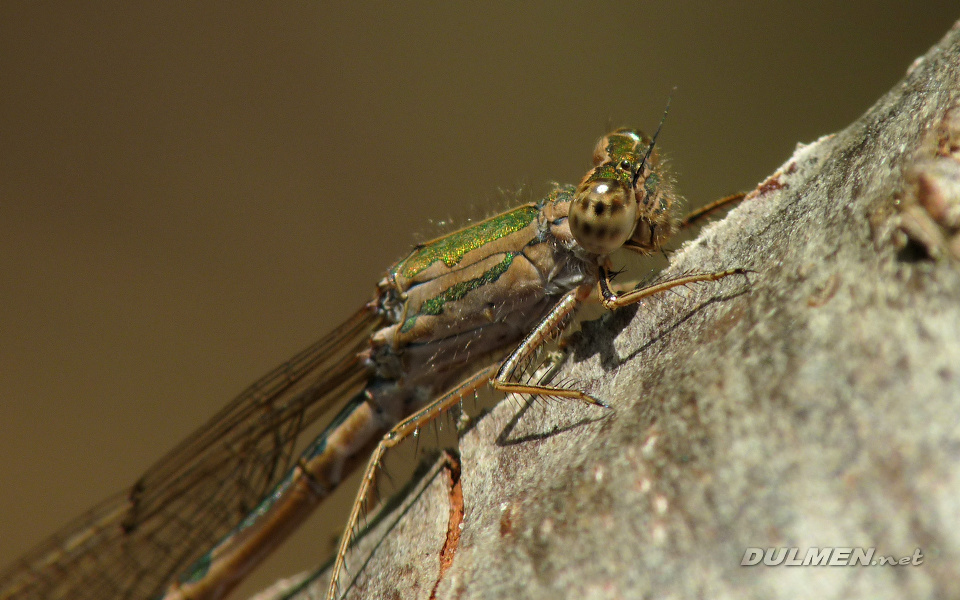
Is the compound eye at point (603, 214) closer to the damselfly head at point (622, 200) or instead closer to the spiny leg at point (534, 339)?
the damselfly head at point (622, 200)

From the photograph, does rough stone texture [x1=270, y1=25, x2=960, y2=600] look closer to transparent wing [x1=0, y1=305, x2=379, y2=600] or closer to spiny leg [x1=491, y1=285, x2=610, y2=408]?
spiny leg [x1=491, y1=285, x2=610, y2=408]

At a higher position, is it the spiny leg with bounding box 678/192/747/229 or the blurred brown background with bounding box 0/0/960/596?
the blurred brown background with bounding box 0/0/960/596

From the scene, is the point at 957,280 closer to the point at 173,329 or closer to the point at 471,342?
the point at 471,342

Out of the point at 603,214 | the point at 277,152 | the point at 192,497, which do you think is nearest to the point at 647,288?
the point at 603,214

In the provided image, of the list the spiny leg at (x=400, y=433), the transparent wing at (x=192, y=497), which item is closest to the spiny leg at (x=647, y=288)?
the spiny leg at (x=400, y=433)

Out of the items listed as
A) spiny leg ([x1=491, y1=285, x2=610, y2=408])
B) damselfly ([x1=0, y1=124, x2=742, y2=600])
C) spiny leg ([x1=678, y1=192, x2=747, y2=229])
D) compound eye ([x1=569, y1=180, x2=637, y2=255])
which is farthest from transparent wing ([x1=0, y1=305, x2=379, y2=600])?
spiny leg ([x1=678, y1=192, x2=747, y2=229])

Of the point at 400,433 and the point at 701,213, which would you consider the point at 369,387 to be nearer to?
the point at 400,433
